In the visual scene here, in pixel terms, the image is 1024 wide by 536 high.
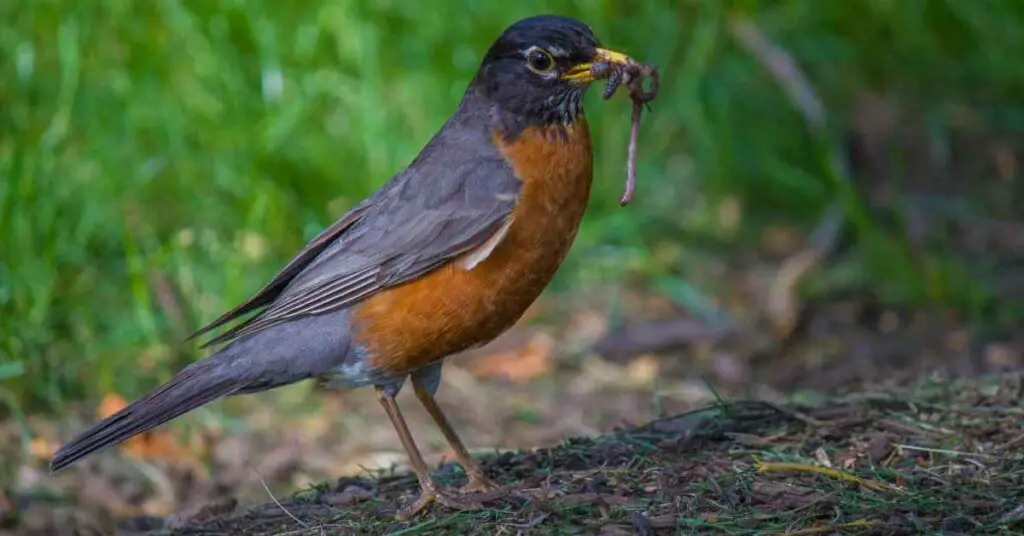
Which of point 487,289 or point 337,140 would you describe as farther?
point 337,140

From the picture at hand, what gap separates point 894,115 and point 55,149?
5181mm

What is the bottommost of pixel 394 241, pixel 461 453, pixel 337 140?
pixel 461 453

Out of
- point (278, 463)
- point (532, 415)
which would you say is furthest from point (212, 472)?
point (532, 415)

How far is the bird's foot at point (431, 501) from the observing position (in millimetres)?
4177

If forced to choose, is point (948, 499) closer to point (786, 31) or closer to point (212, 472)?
point (212, 472)

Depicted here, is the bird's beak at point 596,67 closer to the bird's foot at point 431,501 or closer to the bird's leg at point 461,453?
the bird's leg at point 461,453

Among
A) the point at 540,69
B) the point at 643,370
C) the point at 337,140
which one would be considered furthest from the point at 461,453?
the point at 337,140

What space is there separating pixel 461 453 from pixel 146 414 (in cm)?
99

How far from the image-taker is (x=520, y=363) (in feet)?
24.1

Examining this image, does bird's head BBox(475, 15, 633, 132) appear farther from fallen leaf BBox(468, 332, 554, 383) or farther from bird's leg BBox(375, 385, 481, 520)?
fallen leaf BBox(468, 332, 554, 383)

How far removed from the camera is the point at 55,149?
7027 mm

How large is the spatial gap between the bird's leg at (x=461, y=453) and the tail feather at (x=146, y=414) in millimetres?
644

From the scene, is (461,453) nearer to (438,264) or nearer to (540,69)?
(438,264)

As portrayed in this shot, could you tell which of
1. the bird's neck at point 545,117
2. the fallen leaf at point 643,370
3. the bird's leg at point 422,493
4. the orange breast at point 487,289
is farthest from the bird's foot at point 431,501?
the fallen leaf at point 643,370
